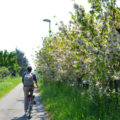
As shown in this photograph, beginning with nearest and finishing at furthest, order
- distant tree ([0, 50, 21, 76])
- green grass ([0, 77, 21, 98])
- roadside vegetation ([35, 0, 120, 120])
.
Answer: roadside vegetation ([35, 0, 120, 120]) < green grass ([0, 77, 21, 98]) < distant tree ([0, 50, 21, 76])

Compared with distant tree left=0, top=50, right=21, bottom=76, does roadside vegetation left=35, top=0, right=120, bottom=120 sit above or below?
below

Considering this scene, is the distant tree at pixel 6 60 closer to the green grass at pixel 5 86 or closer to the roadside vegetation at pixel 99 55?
the green grass at pixel 5 86

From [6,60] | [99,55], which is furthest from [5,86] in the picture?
[6,60]

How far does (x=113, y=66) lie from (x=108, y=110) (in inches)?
61.7

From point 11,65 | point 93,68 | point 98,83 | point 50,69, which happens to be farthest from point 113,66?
point 11,65

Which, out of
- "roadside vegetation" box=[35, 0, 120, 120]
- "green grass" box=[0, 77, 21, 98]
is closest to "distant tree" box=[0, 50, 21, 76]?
"green grass" box=[0, 77, 21, 98]

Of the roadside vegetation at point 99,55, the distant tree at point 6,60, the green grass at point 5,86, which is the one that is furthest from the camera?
the distant tree at point 6,60

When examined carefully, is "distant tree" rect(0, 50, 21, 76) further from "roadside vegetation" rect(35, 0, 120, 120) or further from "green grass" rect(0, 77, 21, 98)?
"roadside vegetation" rect(35, 0, 120, 120)

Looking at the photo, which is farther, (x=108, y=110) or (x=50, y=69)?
(x=50, y=69)

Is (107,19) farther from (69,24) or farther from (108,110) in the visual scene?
(69,24)

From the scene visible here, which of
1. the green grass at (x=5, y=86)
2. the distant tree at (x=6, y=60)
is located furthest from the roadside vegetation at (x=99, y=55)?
the distant tree at (x=6, y=60)

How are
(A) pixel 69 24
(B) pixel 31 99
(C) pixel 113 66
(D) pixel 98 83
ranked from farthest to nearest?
(A) pixel 69 24
(B) pixel 31 99
(D) pixel 98 83
(C) pixel 113 66

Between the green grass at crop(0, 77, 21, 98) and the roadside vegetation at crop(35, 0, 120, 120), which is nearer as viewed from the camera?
the roadside vegetation at crop(35, 0, 120, 120)

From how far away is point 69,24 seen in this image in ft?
28.3
